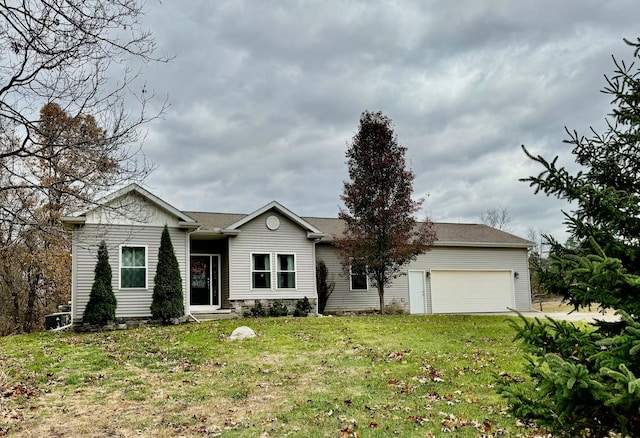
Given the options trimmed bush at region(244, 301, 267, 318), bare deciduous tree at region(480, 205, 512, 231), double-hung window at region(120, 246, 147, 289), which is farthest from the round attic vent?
bare deciduous tree at region(480, 205, 512, 231)

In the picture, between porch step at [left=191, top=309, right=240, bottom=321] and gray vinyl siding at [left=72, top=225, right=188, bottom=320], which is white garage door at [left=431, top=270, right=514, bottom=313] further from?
gray vinyl siding at [left=72, top=225, right=188, bottom=320]

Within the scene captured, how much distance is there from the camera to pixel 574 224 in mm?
3412

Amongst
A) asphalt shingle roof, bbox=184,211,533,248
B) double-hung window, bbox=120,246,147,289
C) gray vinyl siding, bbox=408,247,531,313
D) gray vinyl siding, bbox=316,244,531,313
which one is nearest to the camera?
double-hung window, bbox=120,246,147,289

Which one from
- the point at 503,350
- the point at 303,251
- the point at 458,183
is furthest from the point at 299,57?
the point at 458,183

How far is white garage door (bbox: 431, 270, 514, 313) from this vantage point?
78.3ft

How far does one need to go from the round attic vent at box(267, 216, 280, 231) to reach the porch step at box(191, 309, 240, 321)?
11.9 ft

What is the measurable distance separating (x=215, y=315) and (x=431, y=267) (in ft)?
34.9

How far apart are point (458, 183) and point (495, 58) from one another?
17591 mm

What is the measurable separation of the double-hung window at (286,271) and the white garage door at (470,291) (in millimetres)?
7484

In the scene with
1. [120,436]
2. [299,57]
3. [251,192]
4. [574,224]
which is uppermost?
[299,57]

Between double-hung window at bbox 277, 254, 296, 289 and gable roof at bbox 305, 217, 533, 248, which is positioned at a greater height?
gable roof at bbox 305, 217, 533, 248

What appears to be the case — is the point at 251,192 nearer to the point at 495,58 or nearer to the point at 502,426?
the point at 495,58

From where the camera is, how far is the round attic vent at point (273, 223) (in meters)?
20.0

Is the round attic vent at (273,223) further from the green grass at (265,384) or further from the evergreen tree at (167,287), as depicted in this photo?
the green grass at (265,384)
